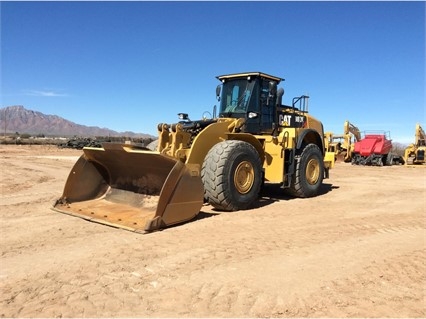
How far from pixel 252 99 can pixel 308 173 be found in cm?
234

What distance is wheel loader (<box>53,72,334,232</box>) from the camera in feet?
20.1

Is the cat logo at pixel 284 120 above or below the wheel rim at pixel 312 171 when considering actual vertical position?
above

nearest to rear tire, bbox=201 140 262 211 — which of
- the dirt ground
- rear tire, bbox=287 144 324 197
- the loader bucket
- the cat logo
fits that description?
the dirt ground

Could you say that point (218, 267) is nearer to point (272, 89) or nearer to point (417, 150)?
point (272, 89)

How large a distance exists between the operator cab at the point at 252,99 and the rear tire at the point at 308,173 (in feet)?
3.43

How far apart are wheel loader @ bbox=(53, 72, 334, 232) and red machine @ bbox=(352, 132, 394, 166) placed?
57.3ft

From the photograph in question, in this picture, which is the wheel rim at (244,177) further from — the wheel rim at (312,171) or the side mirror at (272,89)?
the wheel rim at (312,171)

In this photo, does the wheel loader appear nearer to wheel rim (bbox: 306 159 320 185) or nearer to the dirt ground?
wheel rim (bbox: 306 159 320 185)

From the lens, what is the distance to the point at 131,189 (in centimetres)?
731

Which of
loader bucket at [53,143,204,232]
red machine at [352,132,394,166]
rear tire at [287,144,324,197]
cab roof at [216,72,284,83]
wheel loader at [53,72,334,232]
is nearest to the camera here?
loader bucket at [53,143,204,232]

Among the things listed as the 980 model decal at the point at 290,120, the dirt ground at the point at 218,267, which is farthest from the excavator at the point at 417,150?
the dirt ground at the point at 218,267

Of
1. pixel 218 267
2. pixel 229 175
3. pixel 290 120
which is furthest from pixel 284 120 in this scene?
pixel 218 267

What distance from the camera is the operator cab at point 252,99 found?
28.9 ft

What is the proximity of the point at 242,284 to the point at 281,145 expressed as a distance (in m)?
5.28
